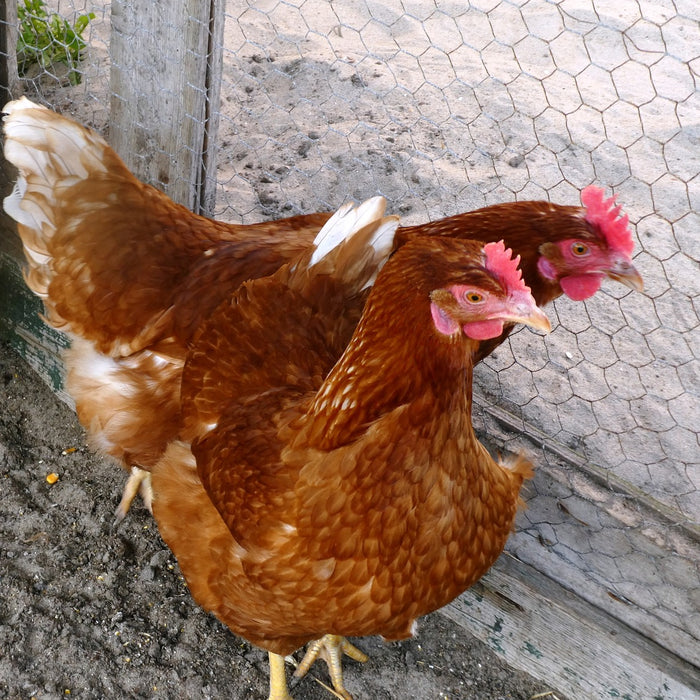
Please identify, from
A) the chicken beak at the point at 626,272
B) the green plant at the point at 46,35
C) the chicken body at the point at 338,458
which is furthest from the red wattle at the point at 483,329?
the green plant at the point at 46,35

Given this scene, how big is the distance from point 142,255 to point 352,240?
0.53m

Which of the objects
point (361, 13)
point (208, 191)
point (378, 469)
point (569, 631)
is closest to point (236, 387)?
point (378, 469)

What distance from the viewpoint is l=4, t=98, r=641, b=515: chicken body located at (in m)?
1.70

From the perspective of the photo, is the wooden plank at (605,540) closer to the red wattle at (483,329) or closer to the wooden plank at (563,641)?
the wooden plank at (563,641)

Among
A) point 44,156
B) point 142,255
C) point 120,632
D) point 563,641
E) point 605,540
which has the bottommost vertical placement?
point 120,632

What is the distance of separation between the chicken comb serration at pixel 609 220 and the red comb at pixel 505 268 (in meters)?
0.55

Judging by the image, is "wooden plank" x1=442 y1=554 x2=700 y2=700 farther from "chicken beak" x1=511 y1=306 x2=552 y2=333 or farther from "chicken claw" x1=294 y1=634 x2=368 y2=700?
"chicken beak" x1=511 y1=306 x2=552 y2=333

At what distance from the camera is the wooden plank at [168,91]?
1.88 m

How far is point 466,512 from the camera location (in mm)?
1385

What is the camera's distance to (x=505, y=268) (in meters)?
1.19

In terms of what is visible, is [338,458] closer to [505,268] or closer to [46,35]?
[505,268]

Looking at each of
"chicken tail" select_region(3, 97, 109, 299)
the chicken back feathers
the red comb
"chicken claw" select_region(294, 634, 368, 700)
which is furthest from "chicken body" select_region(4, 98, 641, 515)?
"chicken claw" select_region(294, 634, 368, 700)

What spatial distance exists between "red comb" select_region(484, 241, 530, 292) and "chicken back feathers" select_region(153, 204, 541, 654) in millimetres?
10

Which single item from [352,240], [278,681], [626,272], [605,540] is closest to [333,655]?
[278,681]
